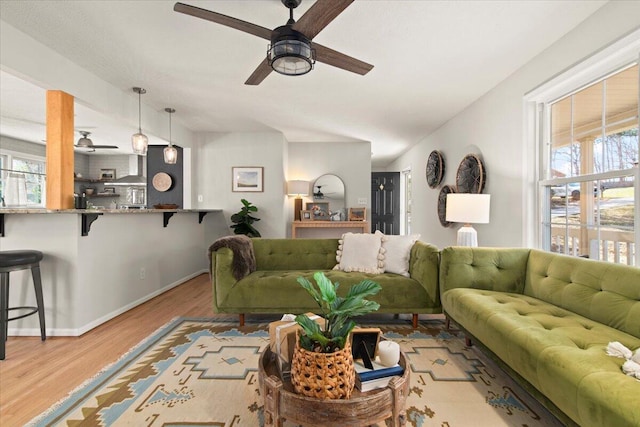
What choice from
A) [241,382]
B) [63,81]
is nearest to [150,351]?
[241,382]

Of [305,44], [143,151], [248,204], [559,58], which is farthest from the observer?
[248,204]

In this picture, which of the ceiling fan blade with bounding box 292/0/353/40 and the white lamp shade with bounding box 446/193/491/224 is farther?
the white lamp shade with bounding box 446/193/491/224

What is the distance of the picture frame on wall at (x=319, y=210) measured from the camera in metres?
5.77

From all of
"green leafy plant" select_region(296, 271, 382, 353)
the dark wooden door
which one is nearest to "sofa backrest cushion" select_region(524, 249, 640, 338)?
"green leafy plant" select_region(296, 271, 382, 353)

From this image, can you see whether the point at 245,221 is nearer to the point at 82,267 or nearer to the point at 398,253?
the point at 82,267

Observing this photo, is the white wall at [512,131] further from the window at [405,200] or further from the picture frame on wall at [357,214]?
the window at [405,200]

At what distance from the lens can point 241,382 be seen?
1854 millimetres

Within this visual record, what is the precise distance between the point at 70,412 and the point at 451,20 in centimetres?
321

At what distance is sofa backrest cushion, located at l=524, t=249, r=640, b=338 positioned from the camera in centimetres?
162

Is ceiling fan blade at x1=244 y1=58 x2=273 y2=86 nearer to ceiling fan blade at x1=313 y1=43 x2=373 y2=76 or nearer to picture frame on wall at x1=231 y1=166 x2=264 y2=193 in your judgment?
ceiling fan blade at x1=313 y1=43 x2=373 y2=76

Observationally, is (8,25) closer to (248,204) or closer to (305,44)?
(305,44)

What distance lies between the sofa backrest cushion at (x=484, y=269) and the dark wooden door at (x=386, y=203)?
571cm

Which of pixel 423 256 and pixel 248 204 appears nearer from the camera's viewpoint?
pixel 423 256

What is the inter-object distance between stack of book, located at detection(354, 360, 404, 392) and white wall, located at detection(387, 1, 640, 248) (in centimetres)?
225
